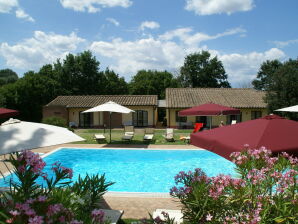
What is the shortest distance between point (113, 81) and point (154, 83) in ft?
26.8

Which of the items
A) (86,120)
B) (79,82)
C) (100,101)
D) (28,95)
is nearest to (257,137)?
(86,120)

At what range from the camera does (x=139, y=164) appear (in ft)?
44.8

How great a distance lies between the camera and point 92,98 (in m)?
31.6

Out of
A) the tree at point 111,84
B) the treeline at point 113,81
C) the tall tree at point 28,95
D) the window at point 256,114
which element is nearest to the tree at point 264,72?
the treeline at point 113,81

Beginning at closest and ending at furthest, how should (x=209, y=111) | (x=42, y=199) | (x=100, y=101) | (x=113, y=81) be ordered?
(x=42, y=199), (x=209, y=111), (x=100, y=101), (x=113, y=81)

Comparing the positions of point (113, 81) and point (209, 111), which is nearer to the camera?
point (209, 111)

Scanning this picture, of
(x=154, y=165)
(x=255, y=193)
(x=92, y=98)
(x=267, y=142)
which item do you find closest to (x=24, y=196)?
(x=255, y=193)

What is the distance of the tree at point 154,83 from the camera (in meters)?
49.9

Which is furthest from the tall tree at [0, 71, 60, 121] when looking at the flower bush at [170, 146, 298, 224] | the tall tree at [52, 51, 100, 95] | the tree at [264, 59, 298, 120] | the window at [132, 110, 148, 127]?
the flower bush at [170, 146, 298, 224]

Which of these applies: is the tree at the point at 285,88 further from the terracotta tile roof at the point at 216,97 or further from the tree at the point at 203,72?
the tree at the point at 203,72

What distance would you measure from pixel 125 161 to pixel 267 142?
1089cm

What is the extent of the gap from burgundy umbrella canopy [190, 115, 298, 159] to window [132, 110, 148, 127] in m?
24.7

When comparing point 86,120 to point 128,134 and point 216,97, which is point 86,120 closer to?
point 128,134

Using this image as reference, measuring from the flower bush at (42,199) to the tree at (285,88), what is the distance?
82.8 feet
